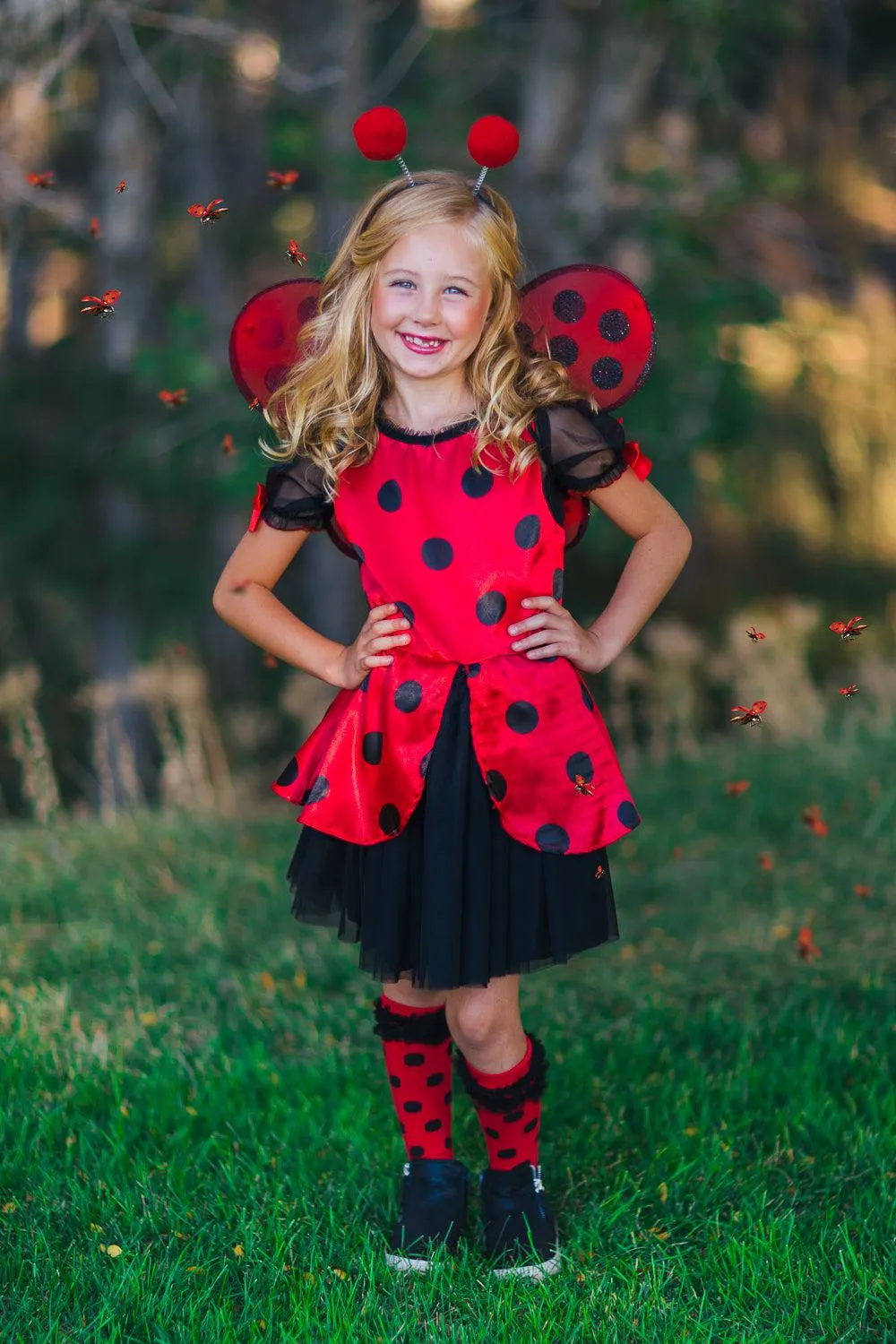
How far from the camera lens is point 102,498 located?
28.5 ft

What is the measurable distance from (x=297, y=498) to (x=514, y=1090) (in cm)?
102

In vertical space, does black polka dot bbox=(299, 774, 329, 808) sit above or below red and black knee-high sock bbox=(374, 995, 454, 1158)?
above

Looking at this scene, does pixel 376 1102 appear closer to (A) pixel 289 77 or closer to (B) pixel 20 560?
(A) pixel 289 77

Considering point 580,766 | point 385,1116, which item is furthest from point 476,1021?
point 385,1116

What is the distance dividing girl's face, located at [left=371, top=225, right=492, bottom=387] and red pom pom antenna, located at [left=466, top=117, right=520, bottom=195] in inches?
4.6

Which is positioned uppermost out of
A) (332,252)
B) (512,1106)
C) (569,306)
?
(332,252)

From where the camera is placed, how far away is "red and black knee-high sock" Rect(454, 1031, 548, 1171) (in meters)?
2.27

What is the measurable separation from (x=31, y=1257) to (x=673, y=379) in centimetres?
438

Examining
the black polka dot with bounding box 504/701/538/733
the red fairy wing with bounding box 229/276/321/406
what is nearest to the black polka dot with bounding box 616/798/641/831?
the black polka dot with bounding box 504/701/538/733

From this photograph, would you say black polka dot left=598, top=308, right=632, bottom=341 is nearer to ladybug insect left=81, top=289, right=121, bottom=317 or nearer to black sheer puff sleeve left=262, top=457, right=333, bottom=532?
black sheer puff sleeve left=262, top=457, right=333, bottom=532

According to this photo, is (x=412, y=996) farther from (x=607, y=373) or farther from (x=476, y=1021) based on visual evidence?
(x=607, y=373)

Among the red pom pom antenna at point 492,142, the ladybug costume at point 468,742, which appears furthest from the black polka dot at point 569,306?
the red pom pom antenna at point 492,142

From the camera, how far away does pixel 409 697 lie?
214 centimetres
